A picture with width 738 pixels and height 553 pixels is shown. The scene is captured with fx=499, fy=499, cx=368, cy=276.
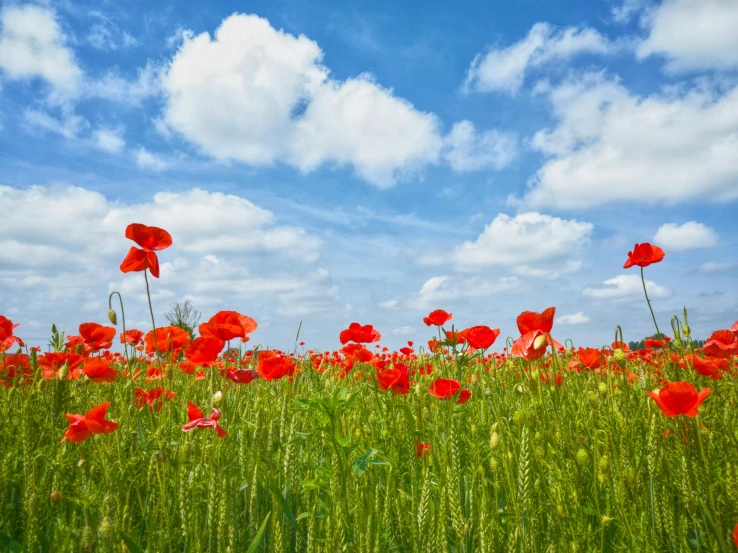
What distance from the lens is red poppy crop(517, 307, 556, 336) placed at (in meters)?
A: 2.07

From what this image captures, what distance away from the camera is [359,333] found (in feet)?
12.2

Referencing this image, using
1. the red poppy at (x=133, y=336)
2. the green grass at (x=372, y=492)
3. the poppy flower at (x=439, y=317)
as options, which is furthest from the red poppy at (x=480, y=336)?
the red poppy at (x=133, y=336)

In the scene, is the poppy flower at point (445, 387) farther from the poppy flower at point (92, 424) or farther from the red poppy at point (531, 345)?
the poppy flower at point (92, 424)

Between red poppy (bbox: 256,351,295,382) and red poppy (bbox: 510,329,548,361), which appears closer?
red poppy (bbox: 510,329,548,361)

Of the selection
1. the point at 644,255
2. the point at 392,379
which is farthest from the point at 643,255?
the point at 392,379

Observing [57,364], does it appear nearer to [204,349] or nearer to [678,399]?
[204,349]

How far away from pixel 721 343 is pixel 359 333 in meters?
2.29

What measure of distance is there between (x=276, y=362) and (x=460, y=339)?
3.41 feet

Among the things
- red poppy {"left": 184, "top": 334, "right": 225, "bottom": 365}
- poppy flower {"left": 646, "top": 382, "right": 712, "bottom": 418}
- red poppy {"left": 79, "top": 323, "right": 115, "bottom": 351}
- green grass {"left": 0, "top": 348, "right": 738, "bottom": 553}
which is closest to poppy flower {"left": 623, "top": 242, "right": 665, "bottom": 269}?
green grass {"left": 0, "top": 348, "right": 738, "bottom": 553}

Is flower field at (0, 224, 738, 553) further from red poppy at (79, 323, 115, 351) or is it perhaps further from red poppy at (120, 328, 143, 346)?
red poppy at (120, 328, 143, 346)

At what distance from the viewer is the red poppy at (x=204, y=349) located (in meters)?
2.36

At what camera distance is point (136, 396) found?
9.64 feet

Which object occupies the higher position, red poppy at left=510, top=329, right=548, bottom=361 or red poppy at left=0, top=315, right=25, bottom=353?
red poppy at left=0, top=315, right=25, bottom=353

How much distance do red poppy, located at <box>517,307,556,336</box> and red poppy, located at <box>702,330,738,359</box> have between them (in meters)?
1.57
